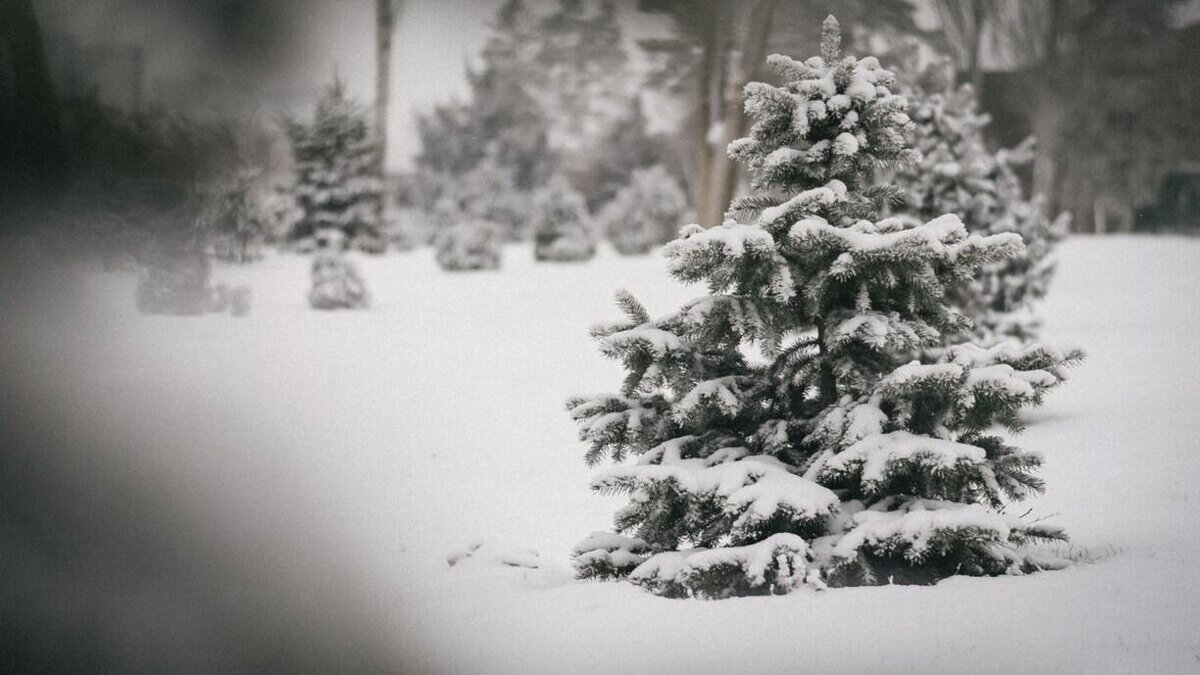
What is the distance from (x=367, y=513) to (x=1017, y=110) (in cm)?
866

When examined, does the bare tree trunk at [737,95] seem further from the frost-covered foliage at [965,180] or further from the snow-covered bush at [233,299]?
the snow-covered bush at [233,299]

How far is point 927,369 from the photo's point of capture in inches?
117

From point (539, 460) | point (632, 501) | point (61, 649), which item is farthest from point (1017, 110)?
point (61, 649)

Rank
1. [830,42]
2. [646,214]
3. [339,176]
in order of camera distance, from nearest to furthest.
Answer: [830,42] → [339,176] → [646,214]

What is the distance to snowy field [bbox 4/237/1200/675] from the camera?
2.88 m

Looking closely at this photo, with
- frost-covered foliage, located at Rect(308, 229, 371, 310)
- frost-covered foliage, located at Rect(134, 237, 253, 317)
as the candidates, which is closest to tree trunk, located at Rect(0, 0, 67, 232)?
frost-covered foliage, located at Rect(134, 237, 253, 317)

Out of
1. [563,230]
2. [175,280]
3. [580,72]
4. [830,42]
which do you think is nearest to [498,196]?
[563,230]

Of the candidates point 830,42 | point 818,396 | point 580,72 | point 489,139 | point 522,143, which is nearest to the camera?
point 830,42

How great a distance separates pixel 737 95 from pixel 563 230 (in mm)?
10950

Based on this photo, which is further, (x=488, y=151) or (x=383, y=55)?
(x=488, y=151)

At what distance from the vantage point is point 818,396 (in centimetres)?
358

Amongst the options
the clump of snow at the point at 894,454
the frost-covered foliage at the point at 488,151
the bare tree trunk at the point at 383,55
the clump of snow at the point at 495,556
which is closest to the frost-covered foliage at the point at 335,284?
the bare tree trunk at the point at 383,55

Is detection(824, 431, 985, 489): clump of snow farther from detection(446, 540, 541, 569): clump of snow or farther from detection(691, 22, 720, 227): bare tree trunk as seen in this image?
detection(691, 22, 720, 227): bare tree trunk

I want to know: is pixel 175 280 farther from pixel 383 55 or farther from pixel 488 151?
pixel 488 151
